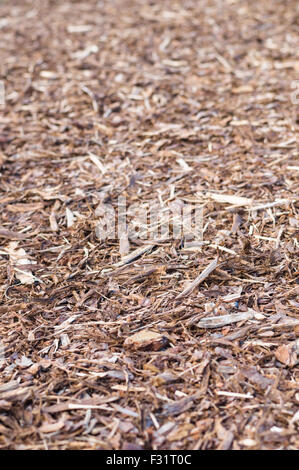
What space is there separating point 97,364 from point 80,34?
15.1 feet

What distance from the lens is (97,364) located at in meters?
2.68

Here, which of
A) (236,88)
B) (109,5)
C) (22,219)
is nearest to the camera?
(22,219)

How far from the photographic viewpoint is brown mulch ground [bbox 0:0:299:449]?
246 cm

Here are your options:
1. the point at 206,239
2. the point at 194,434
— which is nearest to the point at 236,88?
the point at 206,239

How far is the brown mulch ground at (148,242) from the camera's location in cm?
246

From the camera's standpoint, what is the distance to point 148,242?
343 cm

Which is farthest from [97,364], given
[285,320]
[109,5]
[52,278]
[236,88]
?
[109,5]

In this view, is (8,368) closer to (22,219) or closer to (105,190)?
(22,219)

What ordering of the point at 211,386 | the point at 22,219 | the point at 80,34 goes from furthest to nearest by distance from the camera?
the point at 80,34 < the point at 22,219 < the point at 211,386

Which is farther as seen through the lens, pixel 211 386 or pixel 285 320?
pixel 285 320

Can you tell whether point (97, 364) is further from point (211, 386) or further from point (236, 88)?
point (236, 88)

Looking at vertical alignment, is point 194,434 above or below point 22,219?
below
